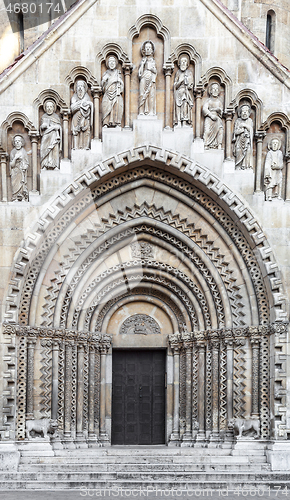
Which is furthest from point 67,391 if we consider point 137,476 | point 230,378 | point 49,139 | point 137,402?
point 49,139

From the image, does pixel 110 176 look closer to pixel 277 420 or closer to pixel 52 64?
pixel 52 64

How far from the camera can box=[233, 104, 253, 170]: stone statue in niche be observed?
16.6 m

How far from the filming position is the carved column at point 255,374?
648 inches

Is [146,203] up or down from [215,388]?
up

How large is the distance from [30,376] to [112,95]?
577 centimetres

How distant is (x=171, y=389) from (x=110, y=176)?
4702mm

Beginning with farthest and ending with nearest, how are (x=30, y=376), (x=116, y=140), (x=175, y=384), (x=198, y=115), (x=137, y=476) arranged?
(x=175, y=384), (x=198, y=115), (x=116, y=140), (x=30, y=376), (x=137, y=476)

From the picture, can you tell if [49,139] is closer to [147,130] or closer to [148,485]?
[147,130]

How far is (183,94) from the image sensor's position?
16.7 m

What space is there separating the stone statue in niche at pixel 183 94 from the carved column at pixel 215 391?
456 cm

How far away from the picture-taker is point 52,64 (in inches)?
650

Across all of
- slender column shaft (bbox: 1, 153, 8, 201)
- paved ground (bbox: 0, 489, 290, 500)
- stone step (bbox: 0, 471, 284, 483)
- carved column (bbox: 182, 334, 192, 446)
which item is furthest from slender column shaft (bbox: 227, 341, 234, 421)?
slender column shaft (bbox: 1, 153, 8, 201)

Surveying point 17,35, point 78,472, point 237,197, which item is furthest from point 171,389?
point 17,35

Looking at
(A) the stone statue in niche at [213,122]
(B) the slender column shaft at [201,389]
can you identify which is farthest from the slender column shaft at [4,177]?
(B) the slender column shaft at [201,389]
